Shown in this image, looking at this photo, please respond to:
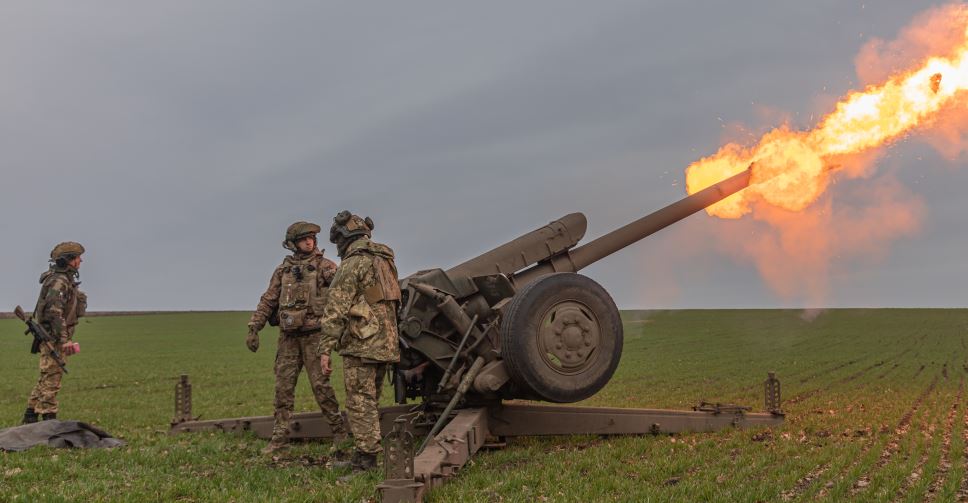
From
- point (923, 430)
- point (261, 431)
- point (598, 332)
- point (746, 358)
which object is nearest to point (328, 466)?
point (261, 431)

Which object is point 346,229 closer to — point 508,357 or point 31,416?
point 508,357

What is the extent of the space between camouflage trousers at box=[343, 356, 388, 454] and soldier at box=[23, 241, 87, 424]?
19.2ft

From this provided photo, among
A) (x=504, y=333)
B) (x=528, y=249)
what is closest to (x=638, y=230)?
(x=528, y=249)

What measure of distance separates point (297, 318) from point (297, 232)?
3.49ft

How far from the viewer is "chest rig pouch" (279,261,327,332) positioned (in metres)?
9.59

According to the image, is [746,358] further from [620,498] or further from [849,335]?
[620,498]

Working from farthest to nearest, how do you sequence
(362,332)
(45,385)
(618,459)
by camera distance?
(45,385)
(618,459)
(362,332)

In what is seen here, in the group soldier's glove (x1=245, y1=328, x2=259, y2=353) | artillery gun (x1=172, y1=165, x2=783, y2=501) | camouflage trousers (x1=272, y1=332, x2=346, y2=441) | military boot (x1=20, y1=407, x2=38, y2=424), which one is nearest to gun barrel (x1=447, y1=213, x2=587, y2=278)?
artillery gun (x1=172, y1=165, x2=783, y2=501)

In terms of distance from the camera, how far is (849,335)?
41.8 metres

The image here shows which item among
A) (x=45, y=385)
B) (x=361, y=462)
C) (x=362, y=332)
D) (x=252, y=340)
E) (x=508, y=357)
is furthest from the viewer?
(x=45, y=385)

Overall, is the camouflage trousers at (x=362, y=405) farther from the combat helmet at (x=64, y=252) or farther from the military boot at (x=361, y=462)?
the combat helmet at (x=64, y=252)

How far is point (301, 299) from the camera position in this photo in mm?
9648

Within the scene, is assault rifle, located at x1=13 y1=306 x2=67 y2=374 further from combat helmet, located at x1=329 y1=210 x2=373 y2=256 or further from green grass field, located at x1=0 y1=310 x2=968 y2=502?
combat helmet, located at x1=329 y1=210 x2=373 y2=256

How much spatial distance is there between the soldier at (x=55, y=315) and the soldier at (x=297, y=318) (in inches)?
151
